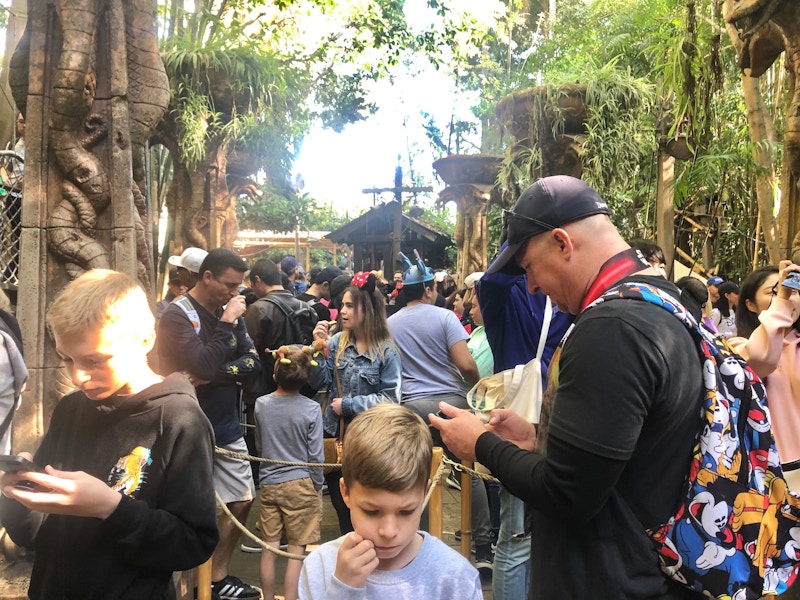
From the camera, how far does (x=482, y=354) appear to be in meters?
4.90

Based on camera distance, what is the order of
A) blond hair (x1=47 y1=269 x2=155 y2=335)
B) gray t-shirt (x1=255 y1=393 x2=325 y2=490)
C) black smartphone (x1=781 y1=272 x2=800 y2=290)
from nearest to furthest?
blond hair (x1=47 y1=269 x2=155 y2=335)
black smartphone (x1=781 y1=272 x2=800 y2=290)
gray t-shirt (x1=255 y1=393 x2=325 y2=490)

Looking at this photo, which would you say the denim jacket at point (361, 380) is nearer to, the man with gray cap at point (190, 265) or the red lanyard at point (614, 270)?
the man with gray cap at point (190, 265)

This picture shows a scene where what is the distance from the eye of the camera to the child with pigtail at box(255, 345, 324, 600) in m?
4.10

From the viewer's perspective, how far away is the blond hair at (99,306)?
1.72 m

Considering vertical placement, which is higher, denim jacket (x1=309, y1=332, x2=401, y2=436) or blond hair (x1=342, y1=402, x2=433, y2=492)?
blond hair (x1=342, y1=402, x2=433, y2=492)

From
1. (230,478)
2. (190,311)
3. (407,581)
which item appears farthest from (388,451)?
(230,478)

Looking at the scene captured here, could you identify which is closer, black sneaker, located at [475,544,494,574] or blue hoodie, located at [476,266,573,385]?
blue hoodie, located at [476,266,573,385]

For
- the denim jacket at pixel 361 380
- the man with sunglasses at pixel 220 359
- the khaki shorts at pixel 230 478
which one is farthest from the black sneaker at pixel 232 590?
the denim jacket at pixel 361 380

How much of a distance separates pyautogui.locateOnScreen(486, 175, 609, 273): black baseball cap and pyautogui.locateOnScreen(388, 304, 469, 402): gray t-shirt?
2.75m

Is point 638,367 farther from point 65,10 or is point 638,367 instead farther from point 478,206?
point 478,206

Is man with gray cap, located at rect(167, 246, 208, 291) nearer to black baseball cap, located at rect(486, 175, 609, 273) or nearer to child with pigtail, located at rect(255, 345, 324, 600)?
child with pigtail, located at rect(255, 345, 324, 600)

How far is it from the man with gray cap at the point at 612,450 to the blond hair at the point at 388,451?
0.21 meters

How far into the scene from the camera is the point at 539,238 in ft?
6.26

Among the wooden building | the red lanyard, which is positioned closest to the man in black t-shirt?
the red lanyard
